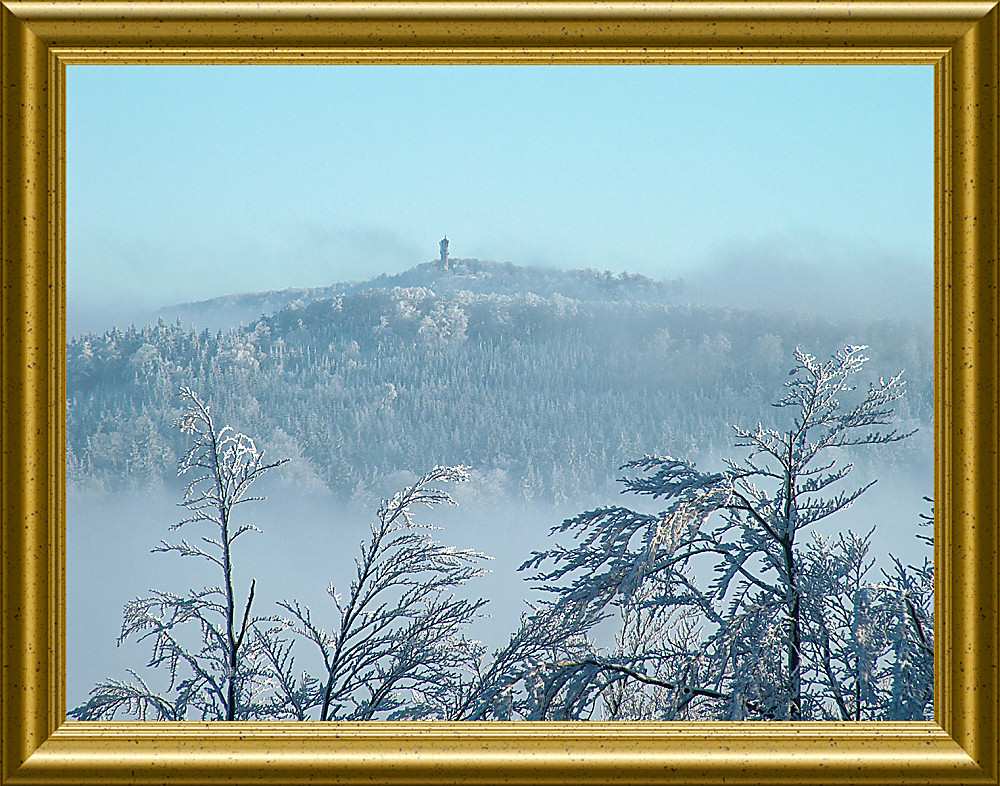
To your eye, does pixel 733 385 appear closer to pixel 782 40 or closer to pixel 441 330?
pixel 441 330

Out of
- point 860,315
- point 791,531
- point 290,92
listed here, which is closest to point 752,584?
point 791,531

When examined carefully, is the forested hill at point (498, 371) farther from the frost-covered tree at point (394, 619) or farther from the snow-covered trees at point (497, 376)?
the frost-covered tree at point (394, 619)

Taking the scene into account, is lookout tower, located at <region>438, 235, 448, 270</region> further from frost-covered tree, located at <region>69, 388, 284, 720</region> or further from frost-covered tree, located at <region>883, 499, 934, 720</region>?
frost-covered tree, located at <region>883, 499, 934, 720</region>

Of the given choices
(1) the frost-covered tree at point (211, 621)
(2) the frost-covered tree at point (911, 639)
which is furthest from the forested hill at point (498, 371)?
(2) the frost-covered tree at point (911, 639)

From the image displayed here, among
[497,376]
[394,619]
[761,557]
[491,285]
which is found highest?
[491,285]

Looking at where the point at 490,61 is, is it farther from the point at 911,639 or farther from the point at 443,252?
the point at 911,639

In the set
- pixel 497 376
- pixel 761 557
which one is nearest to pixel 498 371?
pixel 497 376
